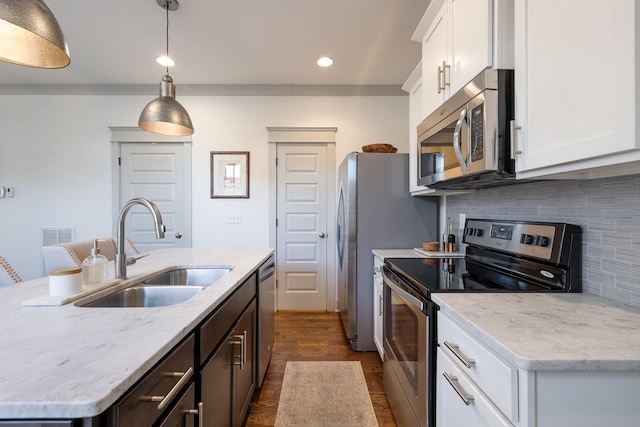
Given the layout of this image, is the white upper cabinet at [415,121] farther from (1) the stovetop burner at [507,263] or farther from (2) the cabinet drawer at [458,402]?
(2) the cabinet drawer at [458,402]

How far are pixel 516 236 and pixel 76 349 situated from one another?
1.70 metres

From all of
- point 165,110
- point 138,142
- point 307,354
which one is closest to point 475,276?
point 307,354

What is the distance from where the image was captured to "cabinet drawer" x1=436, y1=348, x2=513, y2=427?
0.79 meters

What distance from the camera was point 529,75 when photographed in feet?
3.41

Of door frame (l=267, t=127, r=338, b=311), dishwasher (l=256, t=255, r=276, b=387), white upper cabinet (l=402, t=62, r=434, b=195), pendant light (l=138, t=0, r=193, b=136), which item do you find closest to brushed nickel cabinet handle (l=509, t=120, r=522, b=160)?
white upper cabinet (l=402, t=62, r=434, b=195)

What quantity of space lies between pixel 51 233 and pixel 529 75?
4.69 m

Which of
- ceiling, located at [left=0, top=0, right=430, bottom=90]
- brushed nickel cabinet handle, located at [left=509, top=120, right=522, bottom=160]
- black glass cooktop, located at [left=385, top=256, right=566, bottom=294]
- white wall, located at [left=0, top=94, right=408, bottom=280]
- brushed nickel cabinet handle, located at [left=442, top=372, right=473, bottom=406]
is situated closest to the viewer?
brushed nickel cabinet handle, located at [left=442, top=372, right=473, bottom=406]

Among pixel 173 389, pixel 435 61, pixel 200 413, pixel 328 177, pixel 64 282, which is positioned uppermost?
pixel 435 61

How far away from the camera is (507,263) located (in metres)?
1.46

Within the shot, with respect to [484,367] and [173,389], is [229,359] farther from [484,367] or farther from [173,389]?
[484,367]

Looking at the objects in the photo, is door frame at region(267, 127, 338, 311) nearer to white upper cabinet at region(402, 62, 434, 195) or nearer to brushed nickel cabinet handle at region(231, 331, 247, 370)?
white upper cabinet at region(402, 62, 434, 195)

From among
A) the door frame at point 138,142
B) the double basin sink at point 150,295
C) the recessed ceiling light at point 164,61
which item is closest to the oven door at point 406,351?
the double basin sink at point 150,295

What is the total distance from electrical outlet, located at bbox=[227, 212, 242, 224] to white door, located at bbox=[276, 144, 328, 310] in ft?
1.55

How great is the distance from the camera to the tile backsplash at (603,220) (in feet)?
3.27
